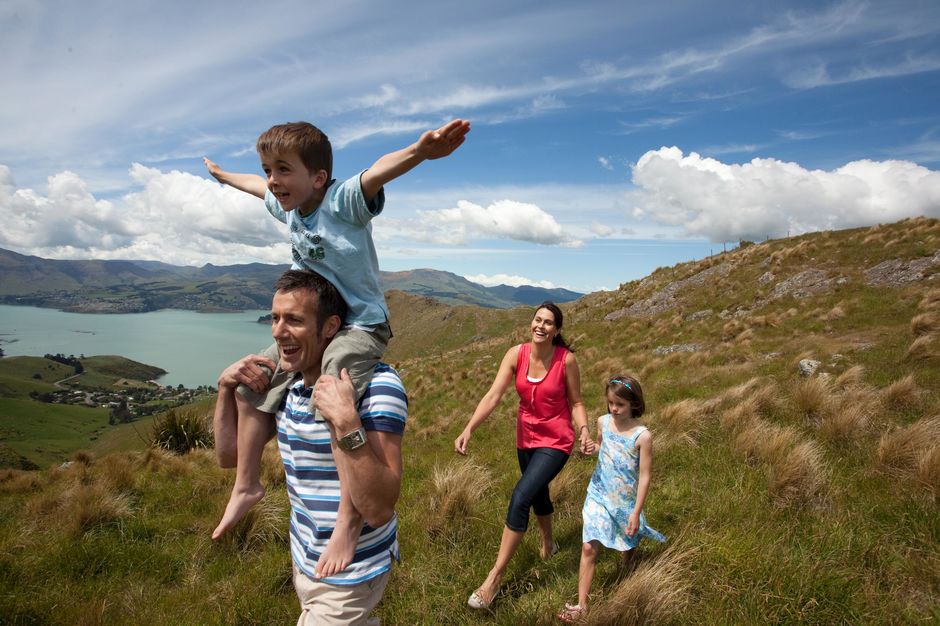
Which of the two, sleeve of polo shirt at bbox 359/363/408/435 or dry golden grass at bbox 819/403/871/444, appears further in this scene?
dry golden grass at bbox 819/403/871/444

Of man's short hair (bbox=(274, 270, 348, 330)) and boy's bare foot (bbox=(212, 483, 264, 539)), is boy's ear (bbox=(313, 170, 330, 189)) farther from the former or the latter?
boy's bare foot (bbox=(212, 483, 264, 539))

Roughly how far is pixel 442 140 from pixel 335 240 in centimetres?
63

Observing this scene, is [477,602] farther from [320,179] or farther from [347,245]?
[320,179]

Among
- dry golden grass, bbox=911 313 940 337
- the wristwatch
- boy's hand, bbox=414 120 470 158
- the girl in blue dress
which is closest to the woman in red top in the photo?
the girl in blue dress

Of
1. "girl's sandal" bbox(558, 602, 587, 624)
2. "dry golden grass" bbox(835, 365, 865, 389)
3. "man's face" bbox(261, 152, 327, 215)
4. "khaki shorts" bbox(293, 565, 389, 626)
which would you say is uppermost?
"man's face" bbox(261, 152, 327, 215)

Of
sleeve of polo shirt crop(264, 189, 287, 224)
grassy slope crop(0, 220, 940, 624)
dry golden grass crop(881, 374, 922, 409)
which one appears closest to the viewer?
sleeve of polo shirt crop(264, 189, 287, 224)

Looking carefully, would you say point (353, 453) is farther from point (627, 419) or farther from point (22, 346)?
point (22, 346)

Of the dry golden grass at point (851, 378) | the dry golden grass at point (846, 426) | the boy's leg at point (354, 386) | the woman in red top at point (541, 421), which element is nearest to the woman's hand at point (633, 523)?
the woman in red top at point (541, 421)

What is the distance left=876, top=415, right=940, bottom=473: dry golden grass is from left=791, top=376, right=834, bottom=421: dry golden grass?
1781 millimetres

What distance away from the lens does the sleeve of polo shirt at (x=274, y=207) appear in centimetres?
238

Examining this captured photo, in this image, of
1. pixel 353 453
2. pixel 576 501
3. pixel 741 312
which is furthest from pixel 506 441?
pixel 741 312

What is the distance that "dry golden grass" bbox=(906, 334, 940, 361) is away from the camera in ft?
28.2

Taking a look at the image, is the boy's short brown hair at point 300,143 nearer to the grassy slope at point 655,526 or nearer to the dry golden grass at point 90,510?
the grassy slope at point 655,526

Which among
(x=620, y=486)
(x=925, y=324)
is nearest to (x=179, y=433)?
(x=620, y=486)
